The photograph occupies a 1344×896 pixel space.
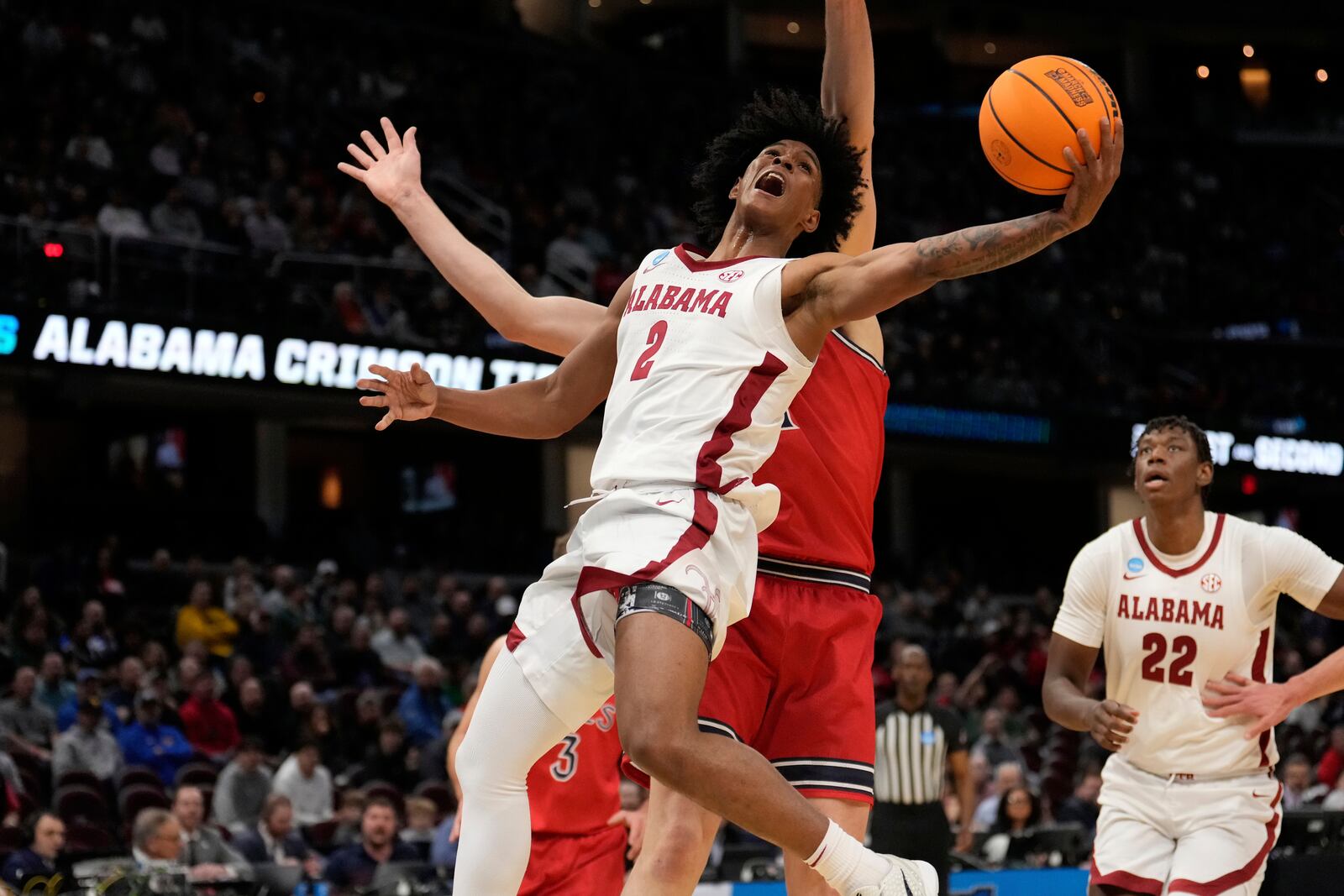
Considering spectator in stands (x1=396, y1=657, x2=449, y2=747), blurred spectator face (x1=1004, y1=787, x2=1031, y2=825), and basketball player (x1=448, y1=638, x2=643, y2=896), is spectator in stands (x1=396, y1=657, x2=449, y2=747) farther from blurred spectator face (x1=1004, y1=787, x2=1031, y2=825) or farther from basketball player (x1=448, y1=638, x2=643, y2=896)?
basketball player (x1=448, y1=638, x2=643, y2=896)

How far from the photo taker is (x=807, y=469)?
4879 mm

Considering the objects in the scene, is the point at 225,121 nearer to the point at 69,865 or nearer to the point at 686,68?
the point at 686,68

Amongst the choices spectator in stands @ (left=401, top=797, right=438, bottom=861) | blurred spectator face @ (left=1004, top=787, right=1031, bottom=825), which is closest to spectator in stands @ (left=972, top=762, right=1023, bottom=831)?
blurred spectator face @ (left=1004, top=787, right=1031, bottom=825)

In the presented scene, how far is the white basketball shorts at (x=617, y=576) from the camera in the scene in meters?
4.10

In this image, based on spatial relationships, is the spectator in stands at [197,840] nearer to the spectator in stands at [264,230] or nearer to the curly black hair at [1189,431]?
the curly black hair at [1189,431]

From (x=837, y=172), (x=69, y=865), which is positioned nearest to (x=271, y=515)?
(x=69, y=865)

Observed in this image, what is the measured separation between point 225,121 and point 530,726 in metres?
17.8

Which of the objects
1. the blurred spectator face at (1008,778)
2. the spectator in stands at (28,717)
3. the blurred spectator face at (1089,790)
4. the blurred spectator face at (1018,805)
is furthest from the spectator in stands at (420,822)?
the blurred spectator face at (1089,790)

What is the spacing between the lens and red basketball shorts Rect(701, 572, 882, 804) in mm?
4676

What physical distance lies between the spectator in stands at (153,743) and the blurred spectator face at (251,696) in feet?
3.08

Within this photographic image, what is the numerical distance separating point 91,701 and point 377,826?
3.18m

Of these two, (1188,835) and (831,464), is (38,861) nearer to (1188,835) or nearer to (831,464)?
(1188,835)

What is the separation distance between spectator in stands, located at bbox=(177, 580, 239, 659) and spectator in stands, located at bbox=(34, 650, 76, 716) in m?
1.82

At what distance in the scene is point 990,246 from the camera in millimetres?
4047
